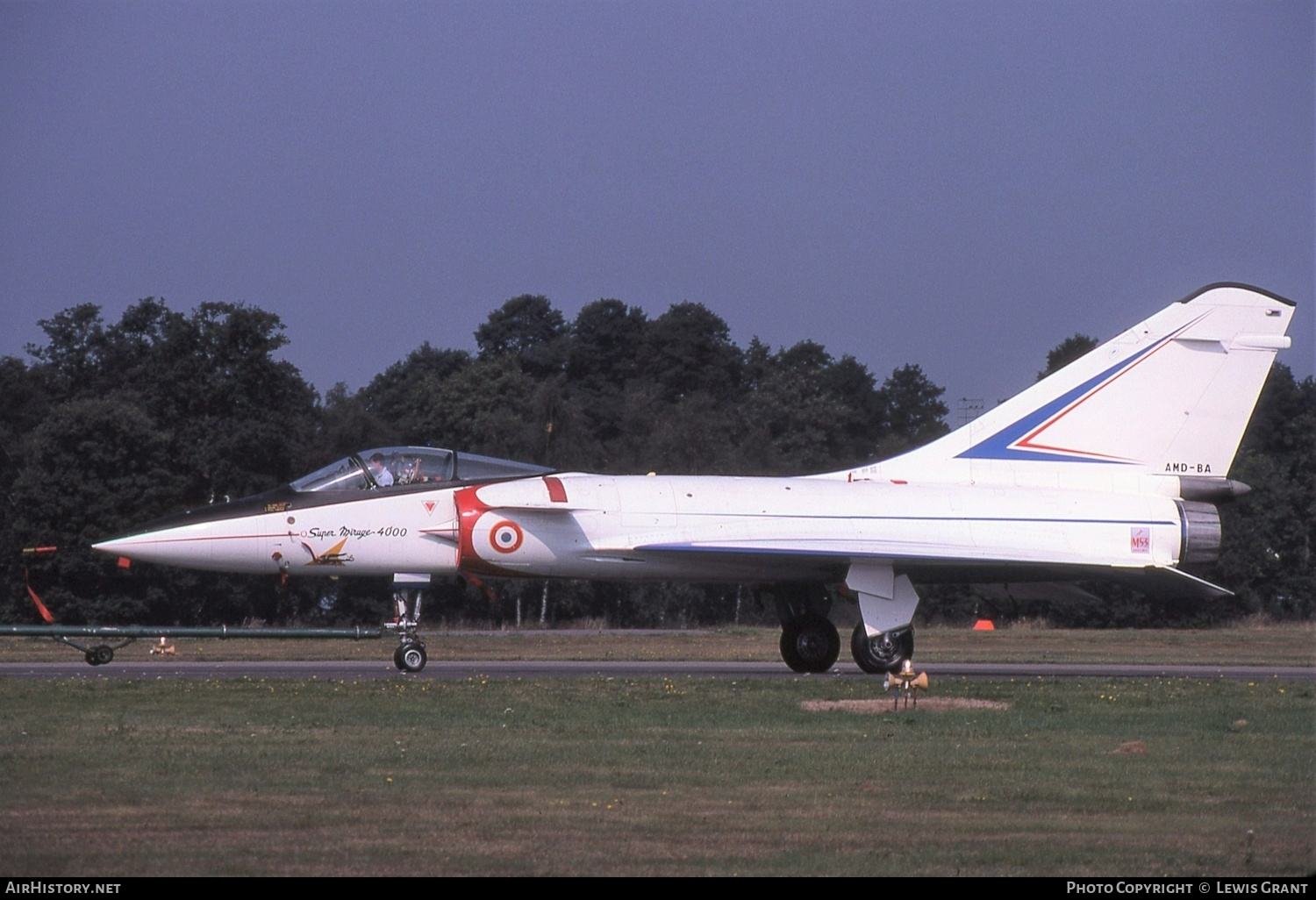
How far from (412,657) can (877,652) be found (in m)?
5.55

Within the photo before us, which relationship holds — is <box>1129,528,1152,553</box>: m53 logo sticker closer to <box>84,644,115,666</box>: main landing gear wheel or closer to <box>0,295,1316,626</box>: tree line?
<box>0,295,1316,626</box>: tree line

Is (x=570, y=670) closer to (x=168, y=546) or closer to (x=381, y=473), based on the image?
(x=381, y=473)

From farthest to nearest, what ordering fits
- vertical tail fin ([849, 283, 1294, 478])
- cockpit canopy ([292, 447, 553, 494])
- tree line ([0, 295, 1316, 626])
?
tree line ([0, 295, 1316, 626]) → vertical tail fin ([849, 283, 1294, 478]) → cockpit canopy ([292, 447, 553, 494])

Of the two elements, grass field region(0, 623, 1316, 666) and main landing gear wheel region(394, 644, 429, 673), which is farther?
grass field region(0, 623, 1316, 666)

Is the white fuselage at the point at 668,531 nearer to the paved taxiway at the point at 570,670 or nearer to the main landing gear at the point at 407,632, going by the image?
the main landing gear at the point at 407,632

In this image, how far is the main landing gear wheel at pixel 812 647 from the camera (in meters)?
17.7

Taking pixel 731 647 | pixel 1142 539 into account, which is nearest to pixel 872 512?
pixel 1142 539

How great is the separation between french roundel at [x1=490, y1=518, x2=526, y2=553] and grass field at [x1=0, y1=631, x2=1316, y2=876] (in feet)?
8.56

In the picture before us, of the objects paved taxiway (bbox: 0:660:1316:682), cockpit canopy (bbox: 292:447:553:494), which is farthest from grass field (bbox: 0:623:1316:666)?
cockpit canopy (bbox: 292:447:553:494)

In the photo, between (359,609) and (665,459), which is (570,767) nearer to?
(359,609)

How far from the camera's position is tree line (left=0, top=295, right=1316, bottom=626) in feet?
128

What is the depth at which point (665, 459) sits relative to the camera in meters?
46.0

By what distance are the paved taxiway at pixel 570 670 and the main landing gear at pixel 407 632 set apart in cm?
14

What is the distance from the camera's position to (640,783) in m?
8.96
